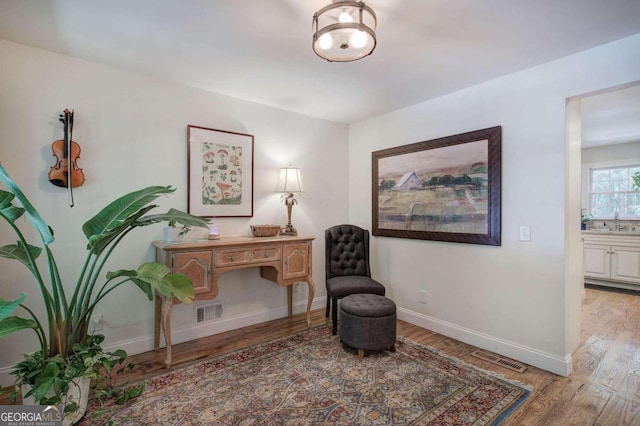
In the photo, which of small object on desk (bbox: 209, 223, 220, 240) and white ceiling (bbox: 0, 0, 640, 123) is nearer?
white ceiling (bbox: 0, 0, 640, 123)

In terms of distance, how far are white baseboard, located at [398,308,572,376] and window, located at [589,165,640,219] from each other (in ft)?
14.8

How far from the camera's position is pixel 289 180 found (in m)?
3.52

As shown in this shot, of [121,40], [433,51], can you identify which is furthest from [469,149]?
[121,40]

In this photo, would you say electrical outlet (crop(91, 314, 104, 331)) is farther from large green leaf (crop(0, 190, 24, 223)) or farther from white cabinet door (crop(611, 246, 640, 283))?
white cabinet door (crop(611, 246, 640, 283))

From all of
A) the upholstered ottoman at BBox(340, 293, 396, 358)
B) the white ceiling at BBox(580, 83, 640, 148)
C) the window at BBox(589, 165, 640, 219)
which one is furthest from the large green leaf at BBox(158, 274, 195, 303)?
the window at BBox(589, 165, 640, 219)

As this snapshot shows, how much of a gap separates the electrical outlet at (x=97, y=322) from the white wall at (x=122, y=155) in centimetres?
5

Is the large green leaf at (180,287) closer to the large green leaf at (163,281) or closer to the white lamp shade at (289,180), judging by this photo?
the large green leaf at (163,281)

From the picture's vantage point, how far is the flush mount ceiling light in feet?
5.68

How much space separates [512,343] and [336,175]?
2689 mm

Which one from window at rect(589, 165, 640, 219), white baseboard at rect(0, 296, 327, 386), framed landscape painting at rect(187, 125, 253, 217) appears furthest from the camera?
window at rect(589, 165, 640, 219)

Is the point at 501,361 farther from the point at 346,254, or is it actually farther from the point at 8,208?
the point at 8,208

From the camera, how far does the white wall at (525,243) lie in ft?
8.04

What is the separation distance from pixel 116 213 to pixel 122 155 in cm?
106

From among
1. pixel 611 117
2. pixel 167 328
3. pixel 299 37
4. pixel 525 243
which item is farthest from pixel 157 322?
pixel 611 117
